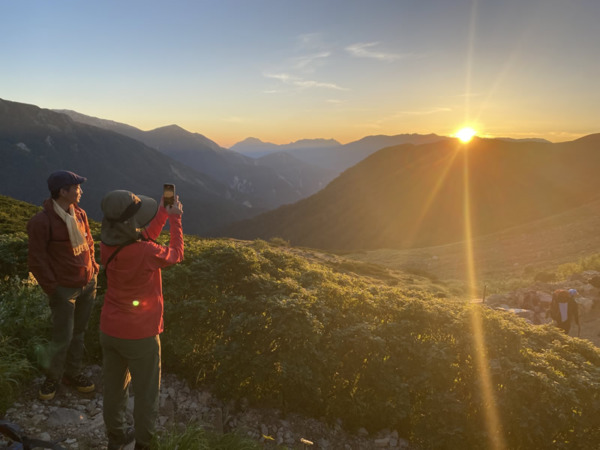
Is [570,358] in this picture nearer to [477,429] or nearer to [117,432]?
[477,429]

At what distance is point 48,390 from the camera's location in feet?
13.4

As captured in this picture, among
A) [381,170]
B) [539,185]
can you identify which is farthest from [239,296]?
[381,170]

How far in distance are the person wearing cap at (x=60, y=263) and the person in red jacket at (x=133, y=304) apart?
1.24m

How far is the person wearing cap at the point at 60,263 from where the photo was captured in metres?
3.82

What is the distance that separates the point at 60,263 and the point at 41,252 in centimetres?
22

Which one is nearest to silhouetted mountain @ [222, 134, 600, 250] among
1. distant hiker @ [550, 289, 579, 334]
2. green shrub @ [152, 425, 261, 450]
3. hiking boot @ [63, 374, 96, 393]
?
distant hiker @ [550, 289, 579, 334]

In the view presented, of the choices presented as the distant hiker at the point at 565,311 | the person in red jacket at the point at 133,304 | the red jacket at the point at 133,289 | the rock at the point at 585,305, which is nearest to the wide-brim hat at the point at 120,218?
the person in red jacket at the point at 133,304

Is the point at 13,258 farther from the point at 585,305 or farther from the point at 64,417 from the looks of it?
the point at 585,305

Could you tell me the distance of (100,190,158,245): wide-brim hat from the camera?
111 inches

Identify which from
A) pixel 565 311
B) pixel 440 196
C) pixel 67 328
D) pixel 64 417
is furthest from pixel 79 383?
pixel 440 196

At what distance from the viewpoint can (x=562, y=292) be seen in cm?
1091

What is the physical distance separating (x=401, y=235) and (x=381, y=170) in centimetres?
4051

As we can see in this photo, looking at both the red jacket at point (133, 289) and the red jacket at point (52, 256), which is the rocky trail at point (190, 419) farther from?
the red jacket at point (133, 289)

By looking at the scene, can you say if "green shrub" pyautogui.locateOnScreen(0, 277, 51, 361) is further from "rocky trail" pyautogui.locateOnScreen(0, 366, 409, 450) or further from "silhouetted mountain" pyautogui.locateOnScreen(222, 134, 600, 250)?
"silhouetted mountain" pyautogui.locateOnScreen(222, 134, 600, 250)
